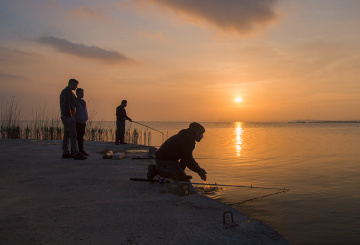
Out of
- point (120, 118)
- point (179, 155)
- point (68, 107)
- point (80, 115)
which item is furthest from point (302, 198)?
point (120, 118)

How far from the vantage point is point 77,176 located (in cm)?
597

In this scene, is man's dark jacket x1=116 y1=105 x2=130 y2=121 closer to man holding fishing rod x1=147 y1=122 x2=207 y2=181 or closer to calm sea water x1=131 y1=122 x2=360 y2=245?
calm sea water x1=131 y1=122 x2=360 y2=245

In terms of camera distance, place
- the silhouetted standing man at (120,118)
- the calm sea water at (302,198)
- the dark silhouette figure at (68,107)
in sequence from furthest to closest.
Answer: the silhouetted standing man at (120,118) < the dark silhouette figure at (68,107) < the calm sea water at (302,198)

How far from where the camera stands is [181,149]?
5.34 metres

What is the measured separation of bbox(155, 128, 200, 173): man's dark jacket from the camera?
520cm

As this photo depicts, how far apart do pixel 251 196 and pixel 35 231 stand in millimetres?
4441

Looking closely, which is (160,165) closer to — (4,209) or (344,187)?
(4,209)

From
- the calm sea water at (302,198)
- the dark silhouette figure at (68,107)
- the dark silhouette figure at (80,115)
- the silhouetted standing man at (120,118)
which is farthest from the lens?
the silhouetted standing man at (120,118)

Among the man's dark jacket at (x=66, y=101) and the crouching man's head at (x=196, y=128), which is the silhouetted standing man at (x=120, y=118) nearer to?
the man's dark jacket at (x=66, y=101)

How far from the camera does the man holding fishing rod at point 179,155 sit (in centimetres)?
518

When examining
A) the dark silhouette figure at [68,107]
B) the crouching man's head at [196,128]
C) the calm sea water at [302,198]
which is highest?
the dark silhouette figure at [68,107]

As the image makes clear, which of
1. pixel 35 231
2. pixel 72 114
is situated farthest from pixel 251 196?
pixel 72 114

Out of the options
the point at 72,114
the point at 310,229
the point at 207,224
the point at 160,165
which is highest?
the point at 72,114

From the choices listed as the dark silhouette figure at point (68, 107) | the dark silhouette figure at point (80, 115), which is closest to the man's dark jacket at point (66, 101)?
the dark silhouette figure at point (68, 107)
